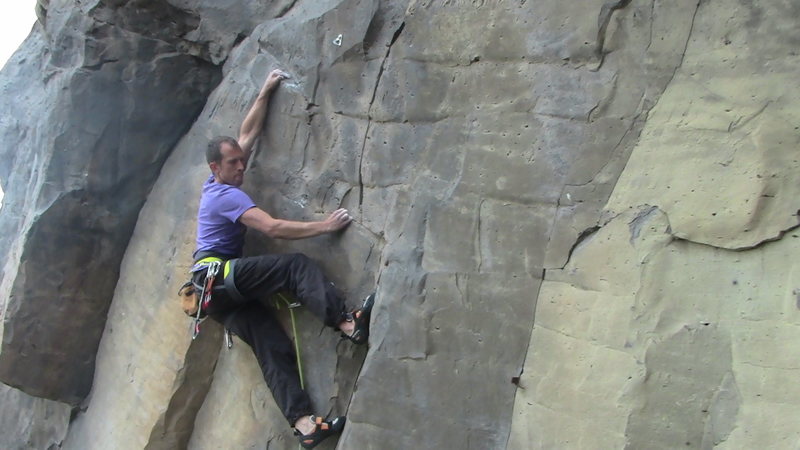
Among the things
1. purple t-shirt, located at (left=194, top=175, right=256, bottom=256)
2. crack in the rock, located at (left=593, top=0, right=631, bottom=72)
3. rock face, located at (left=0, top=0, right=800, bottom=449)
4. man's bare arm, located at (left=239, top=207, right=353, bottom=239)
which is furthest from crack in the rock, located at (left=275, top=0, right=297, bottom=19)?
crack in the rock, located at (left=593, top=0, right=631, bottom=72)

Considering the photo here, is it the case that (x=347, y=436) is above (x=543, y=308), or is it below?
below

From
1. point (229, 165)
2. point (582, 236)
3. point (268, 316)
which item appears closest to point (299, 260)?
point (268, 316)

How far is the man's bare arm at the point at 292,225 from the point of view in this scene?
3.31m

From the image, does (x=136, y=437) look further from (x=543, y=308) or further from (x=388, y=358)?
(x=543, y=308)

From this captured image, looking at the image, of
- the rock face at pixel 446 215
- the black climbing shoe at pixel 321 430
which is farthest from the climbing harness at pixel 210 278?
the black climbing shoe at pixel 321 430

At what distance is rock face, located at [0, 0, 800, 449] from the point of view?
2.36 metres

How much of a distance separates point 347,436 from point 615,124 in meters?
1.72

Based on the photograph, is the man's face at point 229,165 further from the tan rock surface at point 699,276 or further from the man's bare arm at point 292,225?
the tan rock surface at point 699,276

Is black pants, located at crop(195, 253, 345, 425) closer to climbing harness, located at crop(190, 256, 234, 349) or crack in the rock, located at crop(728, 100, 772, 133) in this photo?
climbing harness, located at crop(190, 256, 234, 349)

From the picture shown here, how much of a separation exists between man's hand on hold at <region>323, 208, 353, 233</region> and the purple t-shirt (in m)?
0.38

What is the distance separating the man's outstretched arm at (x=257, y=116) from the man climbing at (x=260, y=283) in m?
→ 0.14

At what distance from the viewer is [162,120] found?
4395 mm

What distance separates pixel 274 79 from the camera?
369 centimetres

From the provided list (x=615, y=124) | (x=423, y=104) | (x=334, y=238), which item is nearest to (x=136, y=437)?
(x=334, y=238)
